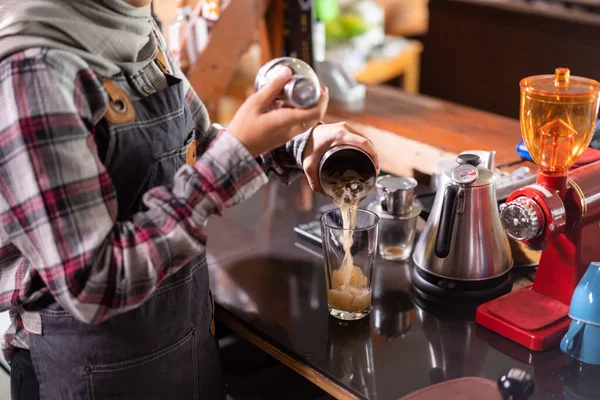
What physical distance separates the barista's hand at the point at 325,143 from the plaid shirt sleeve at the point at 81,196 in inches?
10.5

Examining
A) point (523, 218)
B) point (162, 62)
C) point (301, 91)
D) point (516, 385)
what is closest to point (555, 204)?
point (523, 218)

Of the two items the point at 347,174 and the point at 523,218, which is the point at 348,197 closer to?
the point at 347,174

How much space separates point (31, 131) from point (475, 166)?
703 mm

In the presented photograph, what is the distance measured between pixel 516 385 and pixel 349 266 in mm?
309

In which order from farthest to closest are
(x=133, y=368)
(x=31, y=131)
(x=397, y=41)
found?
(x=397, y=41) → (x=133, y=368) → (x=31, y=131)

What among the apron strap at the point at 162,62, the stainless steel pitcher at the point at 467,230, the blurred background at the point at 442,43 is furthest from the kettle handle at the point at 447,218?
the blurred background at the point at 442,43

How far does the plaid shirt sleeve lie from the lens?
0.83m

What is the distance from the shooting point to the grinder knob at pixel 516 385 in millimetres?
993

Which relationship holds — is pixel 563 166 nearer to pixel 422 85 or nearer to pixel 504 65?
pixel 504 65

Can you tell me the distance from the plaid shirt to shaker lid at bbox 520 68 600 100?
1.50ft

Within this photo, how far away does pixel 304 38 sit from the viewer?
2.26m

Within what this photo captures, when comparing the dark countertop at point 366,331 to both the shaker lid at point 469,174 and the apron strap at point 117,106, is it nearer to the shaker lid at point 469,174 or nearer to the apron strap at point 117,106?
the shaker lid at point 469,174

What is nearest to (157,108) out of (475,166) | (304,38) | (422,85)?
(475,166)

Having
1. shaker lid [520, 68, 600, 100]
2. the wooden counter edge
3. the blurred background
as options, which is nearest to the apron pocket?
the wooden counter edge
